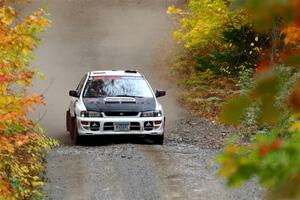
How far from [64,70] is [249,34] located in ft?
35.8

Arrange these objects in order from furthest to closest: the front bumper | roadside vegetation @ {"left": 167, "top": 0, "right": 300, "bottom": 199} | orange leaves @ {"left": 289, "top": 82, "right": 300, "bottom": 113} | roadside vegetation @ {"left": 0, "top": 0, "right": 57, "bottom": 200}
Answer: the front bumper
roadside vegetation @ {"left": 0, "top": 0, "right": 57, "bottom": 200}
roadside vegetation @ {"left": 167, "top": 0, "right": 300, "bottom": 199}
orange leaves @ {"left": 289, "top": 82, "right": 300, "bottom": 113}

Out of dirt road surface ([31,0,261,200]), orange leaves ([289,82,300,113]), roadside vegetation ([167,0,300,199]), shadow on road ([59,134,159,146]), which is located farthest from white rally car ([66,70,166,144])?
orange leaves ([289,82,300,113])

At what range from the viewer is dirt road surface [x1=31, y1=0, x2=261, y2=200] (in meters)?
10.1

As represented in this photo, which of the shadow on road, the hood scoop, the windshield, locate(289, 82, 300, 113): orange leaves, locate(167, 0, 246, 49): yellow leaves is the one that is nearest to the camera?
locate(289, 82, 300, 113): orange leaves

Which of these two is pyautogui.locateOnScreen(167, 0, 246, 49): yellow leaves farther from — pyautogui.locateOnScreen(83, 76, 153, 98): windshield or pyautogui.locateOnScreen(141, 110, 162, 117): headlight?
pyautogui.locateOnScreen(141, 110, 162, 117): headlight

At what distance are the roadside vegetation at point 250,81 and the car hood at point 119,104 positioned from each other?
215 centimetres

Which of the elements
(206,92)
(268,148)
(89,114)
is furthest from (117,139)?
(268,148)

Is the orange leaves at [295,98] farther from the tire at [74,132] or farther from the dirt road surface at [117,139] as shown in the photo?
the tire at [74,132]

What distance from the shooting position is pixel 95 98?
14.7 metres

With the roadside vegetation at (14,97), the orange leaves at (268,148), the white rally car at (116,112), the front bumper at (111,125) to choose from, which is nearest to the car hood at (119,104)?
the white rally car at (116,112)

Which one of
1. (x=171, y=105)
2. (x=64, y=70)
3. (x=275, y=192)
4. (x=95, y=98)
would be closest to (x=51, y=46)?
(x=64, y=70)

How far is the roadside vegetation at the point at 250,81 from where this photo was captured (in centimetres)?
154

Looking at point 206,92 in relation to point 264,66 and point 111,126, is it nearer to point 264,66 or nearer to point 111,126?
point 111,126

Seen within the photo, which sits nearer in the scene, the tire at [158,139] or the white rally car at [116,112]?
the white rally car at [116,112]
